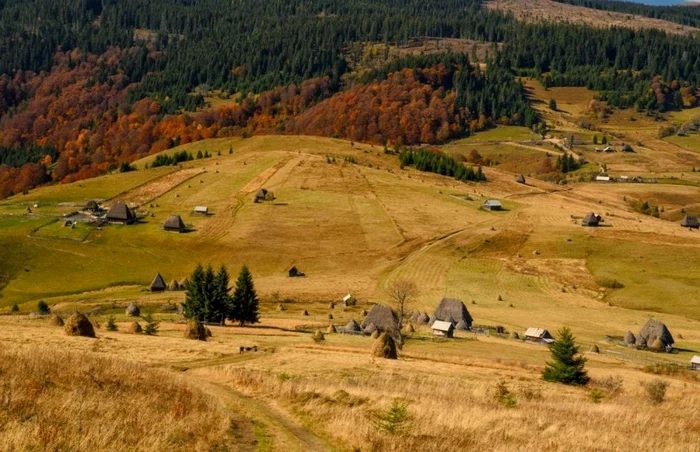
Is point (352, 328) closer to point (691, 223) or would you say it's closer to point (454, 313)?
point (454, 313)

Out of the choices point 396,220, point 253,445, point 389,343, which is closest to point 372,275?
point 396,220

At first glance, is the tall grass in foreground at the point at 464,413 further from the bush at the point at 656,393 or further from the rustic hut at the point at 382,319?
the rustic hut at the point at 382,319

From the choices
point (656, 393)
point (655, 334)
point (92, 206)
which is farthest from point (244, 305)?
point (92, 206)

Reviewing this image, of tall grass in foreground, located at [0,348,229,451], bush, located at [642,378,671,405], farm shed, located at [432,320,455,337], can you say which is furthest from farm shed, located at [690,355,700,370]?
tall grass in foreground, located at [0,348,229,451]

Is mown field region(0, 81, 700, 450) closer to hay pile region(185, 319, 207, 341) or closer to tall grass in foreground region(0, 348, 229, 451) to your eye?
hay pile region(185, 319, 207, 341)

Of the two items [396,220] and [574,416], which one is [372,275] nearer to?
[396,220]

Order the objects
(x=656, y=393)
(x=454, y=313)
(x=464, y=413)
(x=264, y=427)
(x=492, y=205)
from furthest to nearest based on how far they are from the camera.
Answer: (x=492, y=205) → (x=454, y=313) → (x=656, y=393) → (x=464, y=413) → (x=264, y=427)
